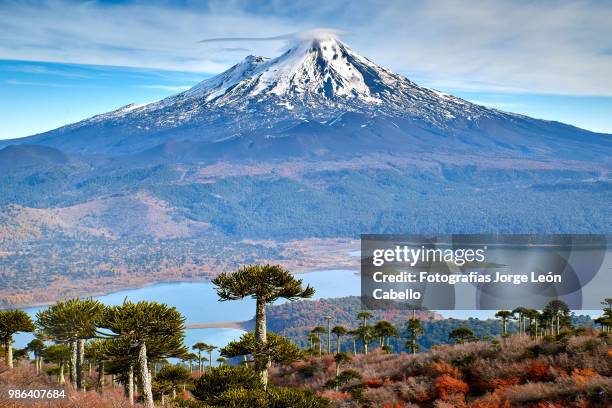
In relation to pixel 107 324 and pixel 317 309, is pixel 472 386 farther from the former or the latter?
pixel 317 309

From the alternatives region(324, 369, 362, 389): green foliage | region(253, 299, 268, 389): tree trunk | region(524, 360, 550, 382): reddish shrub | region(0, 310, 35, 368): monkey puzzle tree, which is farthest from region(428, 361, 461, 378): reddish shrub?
region(0, 310, 35, 368): monkey puzzle tree

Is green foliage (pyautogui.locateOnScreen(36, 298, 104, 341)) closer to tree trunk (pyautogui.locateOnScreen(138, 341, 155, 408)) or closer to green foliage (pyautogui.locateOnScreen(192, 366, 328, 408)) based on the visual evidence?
tree trunk (pyautogui.locateOnScreen(138, 341, 155, 408))

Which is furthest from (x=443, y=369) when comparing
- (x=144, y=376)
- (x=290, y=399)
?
(x=144, y=376)

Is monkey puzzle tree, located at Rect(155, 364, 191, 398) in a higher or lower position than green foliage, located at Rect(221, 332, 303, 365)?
lower

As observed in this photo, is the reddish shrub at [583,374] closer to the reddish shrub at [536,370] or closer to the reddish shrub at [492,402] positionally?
the reddish shrub at [536,370]

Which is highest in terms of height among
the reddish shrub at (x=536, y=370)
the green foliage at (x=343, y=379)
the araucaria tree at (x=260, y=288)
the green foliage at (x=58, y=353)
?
the araucaria tree at (x=260, y=288)

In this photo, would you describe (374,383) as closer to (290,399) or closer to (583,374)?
(290,399)

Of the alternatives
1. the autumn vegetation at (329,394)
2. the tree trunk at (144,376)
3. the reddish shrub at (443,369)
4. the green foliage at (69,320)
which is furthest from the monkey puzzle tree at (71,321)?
the reddish shrub at (443,369)
